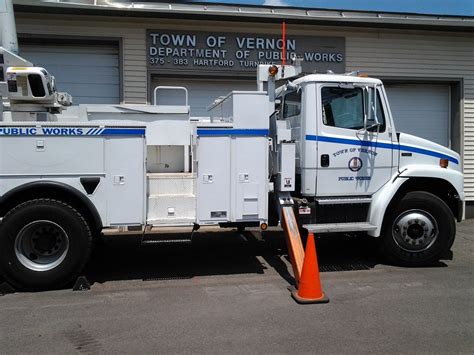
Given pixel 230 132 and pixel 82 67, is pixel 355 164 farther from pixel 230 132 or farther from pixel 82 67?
pixel 82 67

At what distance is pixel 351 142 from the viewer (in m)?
6.73

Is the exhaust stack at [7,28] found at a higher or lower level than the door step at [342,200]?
higher

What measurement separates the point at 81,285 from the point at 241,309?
84.2 inches

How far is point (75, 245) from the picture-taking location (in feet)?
18.8

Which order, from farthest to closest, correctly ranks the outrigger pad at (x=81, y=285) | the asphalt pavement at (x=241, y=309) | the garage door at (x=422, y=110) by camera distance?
the garage door at (x=422, y=110) → the outrigger pad at (x=81, y=285) → the asphalt pavement at (x=241, y=309)

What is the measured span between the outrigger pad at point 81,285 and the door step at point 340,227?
300 centimetres

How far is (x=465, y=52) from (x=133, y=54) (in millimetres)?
8547

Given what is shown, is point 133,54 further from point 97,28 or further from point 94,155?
point 94,155

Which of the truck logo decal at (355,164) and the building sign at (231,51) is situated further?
the building sign at (231,51)

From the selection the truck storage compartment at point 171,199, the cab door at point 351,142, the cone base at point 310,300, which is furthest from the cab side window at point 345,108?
the cone base at point 310,300

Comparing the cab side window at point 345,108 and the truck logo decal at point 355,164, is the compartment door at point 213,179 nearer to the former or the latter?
the cab side window at point 345,108

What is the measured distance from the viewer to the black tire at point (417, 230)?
688cm

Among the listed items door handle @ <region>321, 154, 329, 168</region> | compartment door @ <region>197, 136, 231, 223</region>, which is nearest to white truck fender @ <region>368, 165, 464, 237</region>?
door handle @ <region>321, 154, 329, 168</region>

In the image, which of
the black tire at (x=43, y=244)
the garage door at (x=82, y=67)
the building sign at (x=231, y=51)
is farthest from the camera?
the building sign at (x=231, y=51)
